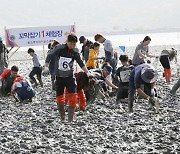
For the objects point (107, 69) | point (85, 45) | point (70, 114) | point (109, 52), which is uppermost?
point (85, 45)

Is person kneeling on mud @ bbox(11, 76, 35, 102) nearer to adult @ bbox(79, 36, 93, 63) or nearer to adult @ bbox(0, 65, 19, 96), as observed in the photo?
adult @ bbox(0, 65, 19, 96)

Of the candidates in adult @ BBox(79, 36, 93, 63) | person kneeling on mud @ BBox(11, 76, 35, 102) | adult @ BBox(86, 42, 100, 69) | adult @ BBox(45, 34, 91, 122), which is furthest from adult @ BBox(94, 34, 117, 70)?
adult @ BBox(45, 34, 91, 122)

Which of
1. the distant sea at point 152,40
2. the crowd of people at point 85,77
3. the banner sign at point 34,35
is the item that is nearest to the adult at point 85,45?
the crowd of people at point 85,77

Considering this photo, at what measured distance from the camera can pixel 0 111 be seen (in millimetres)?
9750

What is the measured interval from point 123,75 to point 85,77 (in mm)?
869

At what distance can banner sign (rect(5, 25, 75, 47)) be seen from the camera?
→ 22.1 meters

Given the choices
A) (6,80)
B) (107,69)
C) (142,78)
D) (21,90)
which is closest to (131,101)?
(142,78)

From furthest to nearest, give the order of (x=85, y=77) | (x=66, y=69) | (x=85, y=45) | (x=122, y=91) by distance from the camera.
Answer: (x=85, y=45) < (x=122, y=91) < (x=85, y=77) < (x=66, y=69)

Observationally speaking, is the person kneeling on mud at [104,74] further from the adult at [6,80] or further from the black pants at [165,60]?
the black pants at [165,60]

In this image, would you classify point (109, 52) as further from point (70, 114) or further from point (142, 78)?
point (70, 114)

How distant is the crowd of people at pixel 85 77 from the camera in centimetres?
801

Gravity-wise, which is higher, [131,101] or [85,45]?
[85,45]

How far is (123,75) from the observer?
9648 millimetres

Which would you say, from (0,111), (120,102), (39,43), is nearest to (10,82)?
(0,111)
